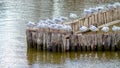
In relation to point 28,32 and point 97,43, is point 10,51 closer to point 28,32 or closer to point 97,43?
point 28,32

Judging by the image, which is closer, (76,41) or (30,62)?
(30,62)

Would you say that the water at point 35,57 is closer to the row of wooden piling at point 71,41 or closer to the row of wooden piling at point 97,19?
the row of wooden piling at point 71,41

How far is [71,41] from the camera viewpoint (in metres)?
22.8

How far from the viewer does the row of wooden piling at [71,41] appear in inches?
890

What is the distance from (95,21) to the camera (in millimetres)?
28984

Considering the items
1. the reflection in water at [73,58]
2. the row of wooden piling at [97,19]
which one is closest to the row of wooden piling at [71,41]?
the reflection in water at [73,58]

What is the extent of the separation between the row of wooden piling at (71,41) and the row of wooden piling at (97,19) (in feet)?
10.7

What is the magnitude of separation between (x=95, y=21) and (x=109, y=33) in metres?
5.59

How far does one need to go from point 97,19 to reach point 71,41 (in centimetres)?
683

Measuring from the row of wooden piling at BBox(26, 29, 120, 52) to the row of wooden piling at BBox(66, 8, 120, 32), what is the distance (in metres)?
3.26

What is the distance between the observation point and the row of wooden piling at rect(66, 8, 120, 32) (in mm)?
26777

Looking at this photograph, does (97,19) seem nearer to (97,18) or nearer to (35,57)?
(97,18)

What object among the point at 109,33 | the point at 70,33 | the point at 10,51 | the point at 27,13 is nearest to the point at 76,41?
the point at 70,33

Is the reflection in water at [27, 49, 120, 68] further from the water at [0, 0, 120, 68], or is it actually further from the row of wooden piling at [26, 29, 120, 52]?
the row of wooden piling at [26, 29, 120, 52]
